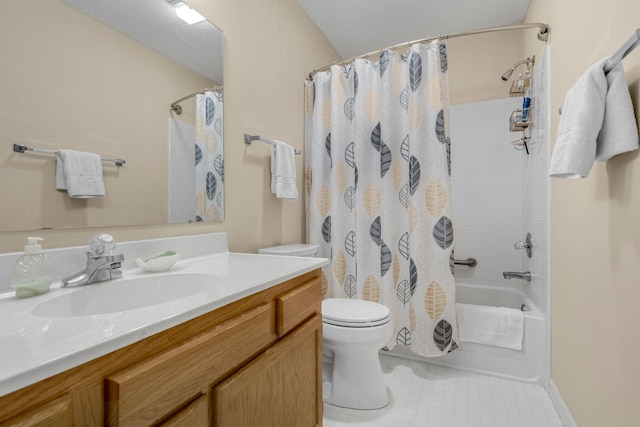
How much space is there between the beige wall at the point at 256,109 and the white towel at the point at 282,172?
7 cm

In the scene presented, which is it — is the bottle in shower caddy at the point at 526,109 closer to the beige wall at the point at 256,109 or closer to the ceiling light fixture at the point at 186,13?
the beige wall at the point at 256,109

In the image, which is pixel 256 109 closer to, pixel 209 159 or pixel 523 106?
pixel 209 159

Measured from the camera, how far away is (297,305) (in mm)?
1089

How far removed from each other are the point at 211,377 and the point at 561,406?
168 centimetres

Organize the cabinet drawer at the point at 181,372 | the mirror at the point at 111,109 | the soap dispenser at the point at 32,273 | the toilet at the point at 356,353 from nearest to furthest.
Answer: the cabinet drawer at the point at 181,372
the soap dispenser at the point at 32,273
the mirror at the point at 111,109
the toilet at the point at 356,353

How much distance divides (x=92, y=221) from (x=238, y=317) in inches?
24.7

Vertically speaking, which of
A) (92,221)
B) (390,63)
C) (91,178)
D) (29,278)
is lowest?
(29,278)

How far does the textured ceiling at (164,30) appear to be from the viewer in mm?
1090

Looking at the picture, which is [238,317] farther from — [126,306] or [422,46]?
[422,46]

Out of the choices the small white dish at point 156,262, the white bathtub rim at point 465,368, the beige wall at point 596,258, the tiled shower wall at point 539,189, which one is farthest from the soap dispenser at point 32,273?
the tiled shower wall at point 539,189

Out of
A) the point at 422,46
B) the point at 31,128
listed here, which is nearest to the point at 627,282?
the point at 422,46

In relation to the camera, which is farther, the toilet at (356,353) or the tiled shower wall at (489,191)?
the tiled shower wall at (489,191)

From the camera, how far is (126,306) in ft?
3.09

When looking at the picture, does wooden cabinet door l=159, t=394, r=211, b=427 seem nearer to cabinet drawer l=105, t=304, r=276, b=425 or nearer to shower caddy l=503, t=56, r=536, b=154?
cabinet drawer l=105, t=304, r=276, b=425
